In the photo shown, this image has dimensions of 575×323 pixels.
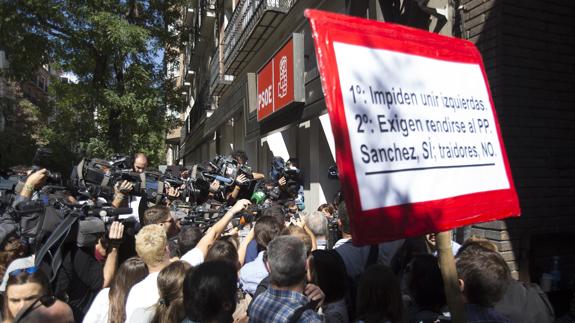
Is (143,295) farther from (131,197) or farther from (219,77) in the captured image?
(219,77)

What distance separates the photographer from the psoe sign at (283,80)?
281 inches

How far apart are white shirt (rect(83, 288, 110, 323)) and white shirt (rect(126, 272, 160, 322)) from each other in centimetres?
24

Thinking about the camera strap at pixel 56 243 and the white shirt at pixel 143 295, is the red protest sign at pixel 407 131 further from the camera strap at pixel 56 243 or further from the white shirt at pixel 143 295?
the camera strap at pixel 56 243

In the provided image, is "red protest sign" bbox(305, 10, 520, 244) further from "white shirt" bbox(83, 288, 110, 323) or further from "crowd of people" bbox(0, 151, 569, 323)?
"white shirt" bbox(83, 288, 110, 323)

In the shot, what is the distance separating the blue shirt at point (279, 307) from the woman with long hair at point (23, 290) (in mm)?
1259

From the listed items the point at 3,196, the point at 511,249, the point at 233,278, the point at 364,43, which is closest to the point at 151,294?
the point at 233,278

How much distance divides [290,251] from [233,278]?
13.1 inches

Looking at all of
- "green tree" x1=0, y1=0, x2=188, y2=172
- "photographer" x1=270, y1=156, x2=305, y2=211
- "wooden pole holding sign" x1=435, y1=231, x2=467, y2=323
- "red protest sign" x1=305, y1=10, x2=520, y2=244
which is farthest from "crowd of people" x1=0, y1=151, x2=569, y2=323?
"green tree" x1=0, y1=0, x2=188, y2=172

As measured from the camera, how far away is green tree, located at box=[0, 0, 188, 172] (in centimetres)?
1099

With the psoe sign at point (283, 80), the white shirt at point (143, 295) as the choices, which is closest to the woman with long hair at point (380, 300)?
the white shirt at point (143, 295)

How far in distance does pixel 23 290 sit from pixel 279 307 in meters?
1.51

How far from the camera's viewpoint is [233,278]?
238 cm

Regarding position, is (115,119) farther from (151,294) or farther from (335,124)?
(335,124)

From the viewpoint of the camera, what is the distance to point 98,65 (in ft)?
39.5
